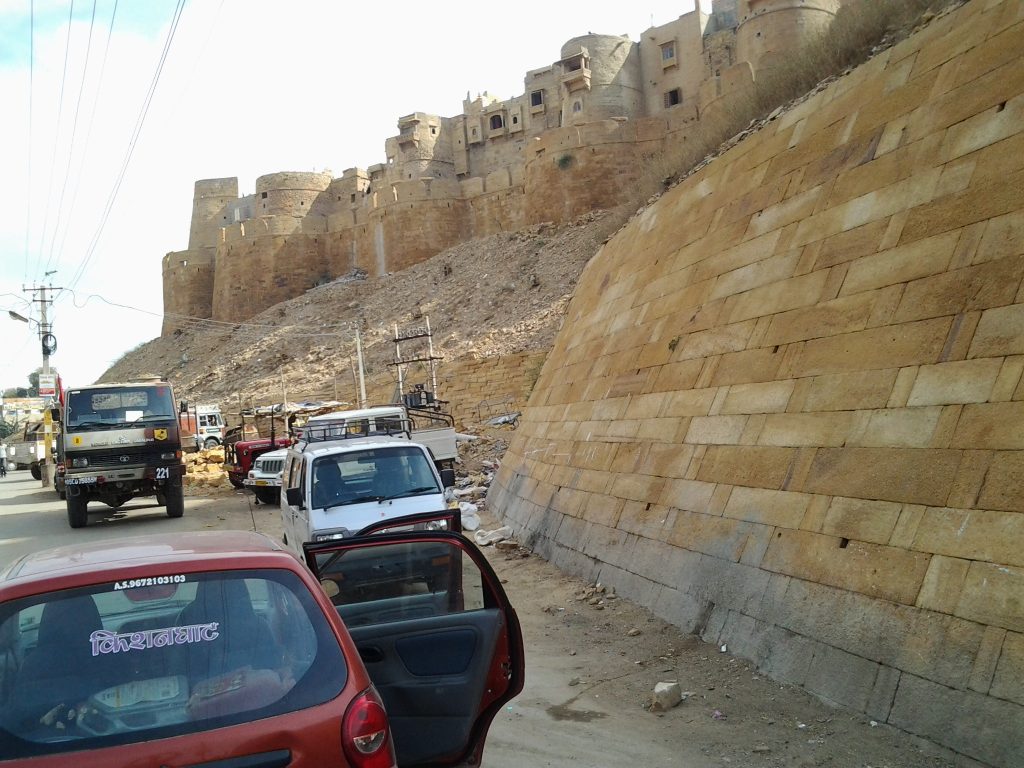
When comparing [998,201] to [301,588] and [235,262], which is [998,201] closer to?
[301,588]

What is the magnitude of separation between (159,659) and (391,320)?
43560 mm

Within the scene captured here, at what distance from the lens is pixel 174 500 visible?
17.5 m

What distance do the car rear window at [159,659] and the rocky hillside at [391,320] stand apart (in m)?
26.6

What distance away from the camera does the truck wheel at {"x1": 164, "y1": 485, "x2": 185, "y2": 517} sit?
56.7 feet

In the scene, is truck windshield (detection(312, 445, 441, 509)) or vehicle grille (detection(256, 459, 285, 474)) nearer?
truck windshield (detection(312, 445, 441, 509))

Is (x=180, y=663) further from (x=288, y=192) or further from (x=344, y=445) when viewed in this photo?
A: (x=288, y=192)

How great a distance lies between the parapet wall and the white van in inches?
61.7

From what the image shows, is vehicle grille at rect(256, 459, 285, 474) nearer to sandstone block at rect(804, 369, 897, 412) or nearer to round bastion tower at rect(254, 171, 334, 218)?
sandstone block at rect(804, 369, 897, 412)

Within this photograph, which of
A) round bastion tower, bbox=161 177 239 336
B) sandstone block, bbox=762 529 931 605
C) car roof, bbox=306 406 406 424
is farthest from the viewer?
round bastion tower, bbox=161 177 239 336

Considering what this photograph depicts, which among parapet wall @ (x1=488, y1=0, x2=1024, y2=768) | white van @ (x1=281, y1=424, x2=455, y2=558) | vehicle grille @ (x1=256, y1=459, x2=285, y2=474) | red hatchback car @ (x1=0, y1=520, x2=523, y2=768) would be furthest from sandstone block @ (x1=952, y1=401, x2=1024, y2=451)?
vehicle grille @ (x1=256, y1=459, x2=285, y2=474)

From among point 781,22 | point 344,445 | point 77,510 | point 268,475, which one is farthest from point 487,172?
point 344,445

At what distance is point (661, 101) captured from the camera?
158 ft

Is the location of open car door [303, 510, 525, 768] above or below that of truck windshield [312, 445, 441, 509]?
→ below

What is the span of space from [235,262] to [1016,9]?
Answer: 59.4 metres
